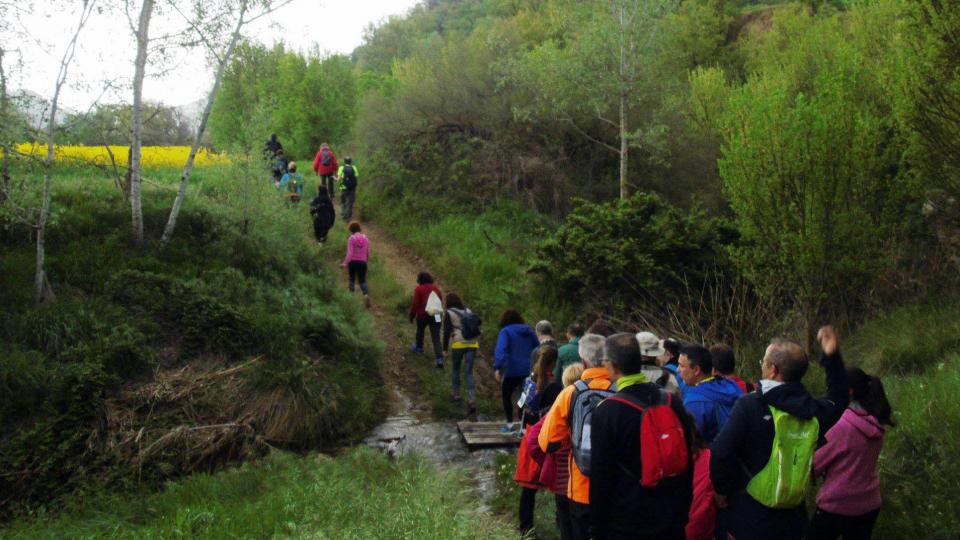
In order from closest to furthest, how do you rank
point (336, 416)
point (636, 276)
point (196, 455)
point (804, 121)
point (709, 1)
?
point (196, 455)
point (336, 416)
point (804, 121)
point (636, 276)
point (709, 1)

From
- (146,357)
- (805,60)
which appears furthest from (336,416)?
(805,60)

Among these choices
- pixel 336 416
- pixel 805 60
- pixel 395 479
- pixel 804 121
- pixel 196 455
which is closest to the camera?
pixel 395 479

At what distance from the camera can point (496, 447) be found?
10164 mm

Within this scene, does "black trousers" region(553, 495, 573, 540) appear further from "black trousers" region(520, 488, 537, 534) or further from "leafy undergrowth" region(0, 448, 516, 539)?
"black trousers" region(520, 488, 537, 534)

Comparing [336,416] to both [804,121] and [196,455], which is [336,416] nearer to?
[196,455]

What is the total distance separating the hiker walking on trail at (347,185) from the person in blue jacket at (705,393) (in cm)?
1668

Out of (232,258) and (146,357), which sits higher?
(232,258)

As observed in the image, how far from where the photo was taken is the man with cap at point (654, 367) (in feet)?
→ 20.2

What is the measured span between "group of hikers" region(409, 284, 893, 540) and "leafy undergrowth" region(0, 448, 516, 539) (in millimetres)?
891

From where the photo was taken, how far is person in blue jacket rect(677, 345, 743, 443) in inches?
229

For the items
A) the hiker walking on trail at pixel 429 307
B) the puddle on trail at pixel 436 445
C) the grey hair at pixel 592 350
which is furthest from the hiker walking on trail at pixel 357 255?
the grey hair at pixel 592 350

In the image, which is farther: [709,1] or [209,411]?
[709,1]

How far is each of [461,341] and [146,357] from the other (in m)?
4.39

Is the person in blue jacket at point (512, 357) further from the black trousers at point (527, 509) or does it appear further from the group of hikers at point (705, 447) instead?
the group of hikers at point (705, 447)
